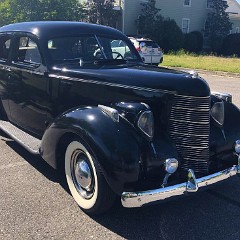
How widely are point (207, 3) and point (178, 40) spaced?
8.01 m

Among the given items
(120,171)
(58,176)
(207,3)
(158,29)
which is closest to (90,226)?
(120,171)

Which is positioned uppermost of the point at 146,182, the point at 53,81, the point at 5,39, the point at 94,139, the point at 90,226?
the point at 5,39

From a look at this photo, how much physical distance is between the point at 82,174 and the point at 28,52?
6.99 feet

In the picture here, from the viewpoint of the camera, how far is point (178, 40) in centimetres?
2934

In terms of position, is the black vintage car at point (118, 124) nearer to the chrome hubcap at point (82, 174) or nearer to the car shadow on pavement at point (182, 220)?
the chrome hubcap at point (82, 174)

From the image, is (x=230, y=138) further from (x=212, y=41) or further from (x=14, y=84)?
(x=212, y=41)

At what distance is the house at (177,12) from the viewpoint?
1152 inches

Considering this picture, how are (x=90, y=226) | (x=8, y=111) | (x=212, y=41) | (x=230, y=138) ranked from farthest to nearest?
(x=212, y=41) → (x=8, y=111) → (x=230, y=138) → (x=90, y=226)

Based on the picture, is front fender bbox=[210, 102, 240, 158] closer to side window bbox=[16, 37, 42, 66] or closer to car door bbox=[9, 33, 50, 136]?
car door bbox=[9, 33, 50, 136]

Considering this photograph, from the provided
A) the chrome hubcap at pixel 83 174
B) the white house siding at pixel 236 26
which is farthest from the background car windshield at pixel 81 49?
the white house siding at pixel 236 26

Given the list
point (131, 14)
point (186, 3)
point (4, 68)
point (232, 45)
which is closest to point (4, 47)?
point (4, 68)

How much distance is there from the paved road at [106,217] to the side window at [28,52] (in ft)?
4.89

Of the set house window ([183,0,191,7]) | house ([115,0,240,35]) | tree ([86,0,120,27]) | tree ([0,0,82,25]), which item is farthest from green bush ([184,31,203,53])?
tree ([0,0,82,25])

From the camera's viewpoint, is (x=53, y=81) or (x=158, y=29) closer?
(x=53, y=81)
